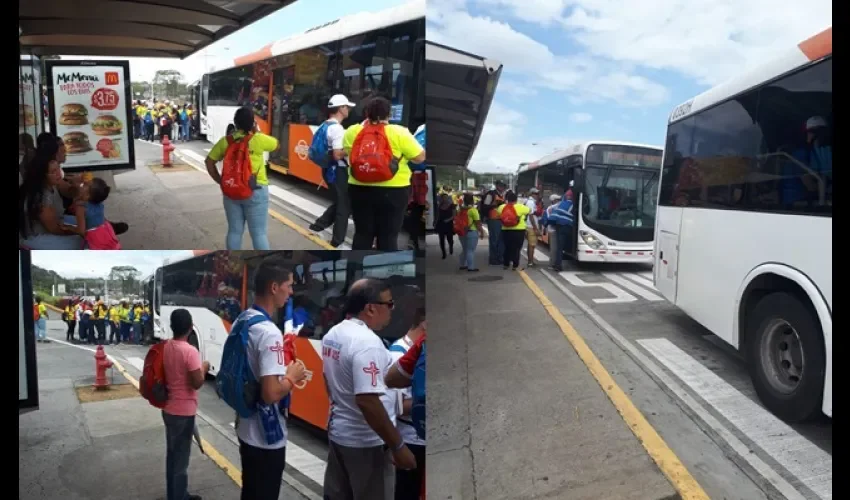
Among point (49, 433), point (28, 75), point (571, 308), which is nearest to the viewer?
point (28, 75)

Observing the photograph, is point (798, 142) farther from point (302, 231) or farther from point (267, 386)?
point (267, 386)

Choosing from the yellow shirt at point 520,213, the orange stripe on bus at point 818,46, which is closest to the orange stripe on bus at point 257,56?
the yellow shirt at point 520,213

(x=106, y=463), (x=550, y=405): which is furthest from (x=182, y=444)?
(x=550, y=405)

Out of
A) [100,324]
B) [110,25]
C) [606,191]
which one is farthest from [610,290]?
[110,25]

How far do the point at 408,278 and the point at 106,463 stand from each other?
2.77 ft

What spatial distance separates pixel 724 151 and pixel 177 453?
1.46 m

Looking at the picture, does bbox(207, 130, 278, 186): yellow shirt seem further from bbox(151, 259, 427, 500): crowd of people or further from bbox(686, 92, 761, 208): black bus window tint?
bbox(686, 92, 761, 208): black bus window tint

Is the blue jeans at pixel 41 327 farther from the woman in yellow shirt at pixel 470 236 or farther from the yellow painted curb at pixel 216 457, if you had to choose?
the woman in yellow shirt at pixel 470 236

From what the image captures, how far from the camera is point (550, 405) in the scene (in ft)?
4.83

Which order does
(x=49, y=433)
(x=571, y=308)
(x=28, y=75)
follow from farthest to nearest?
(x=571, y=308) < (x=49, y=433) < (x=28, y=75)

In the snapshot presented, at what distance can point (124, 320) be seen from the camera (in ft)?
4.58

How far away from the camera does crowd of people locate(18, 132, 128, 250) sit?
1.33 metres
